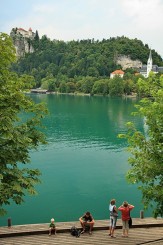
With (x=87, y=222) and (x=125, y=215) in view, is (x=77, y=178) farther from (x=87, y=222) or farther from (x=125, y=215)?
(x=125, y=215)

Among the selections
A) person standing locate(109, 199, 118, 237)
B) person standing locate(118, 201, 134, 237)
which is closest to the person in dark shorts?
person standing locate(109, 199, 118, 237)

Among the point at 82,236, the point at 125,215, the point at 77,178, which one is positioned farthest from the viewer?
the point at 77,178

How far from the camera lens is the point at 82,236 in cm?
1412

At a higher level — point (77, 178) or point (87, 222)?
point (87, 222)

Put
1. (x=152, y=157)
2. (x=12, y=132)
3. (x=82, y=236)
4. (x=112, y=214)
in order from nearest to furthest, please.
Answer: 1. (x=12, y=132)
2. (x=152, y=157)
3. (x=112, y=214)
4. (x=82, y=236)

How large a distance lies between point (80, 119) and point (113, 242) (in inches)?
2648

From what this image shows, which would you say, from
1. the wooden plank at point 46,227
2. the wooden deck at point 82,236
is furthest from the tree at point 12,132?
the wooden plank at point 46,227

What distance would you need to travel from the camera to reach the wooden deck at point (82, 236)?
13477 mm

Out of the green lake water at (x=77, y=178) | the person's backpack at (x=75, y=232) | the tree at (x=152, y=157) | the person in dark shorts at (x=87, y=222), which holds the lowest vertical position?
the green lake water at (x=77, y=178)

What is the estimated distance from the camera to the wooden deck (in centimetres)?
1348

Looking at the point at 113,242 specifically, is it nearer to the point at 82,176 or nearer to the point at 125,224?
the point at 125,224

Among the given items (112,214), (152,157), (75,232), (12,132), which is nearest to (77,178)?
(75,232)

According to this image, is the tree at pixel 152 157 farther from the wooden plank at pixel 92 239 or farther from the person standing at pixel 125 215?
the wooden plank at pixel 92 239

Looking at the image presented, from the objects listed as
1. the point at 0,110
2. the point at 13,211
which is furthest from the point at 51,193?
the point at 0,110
